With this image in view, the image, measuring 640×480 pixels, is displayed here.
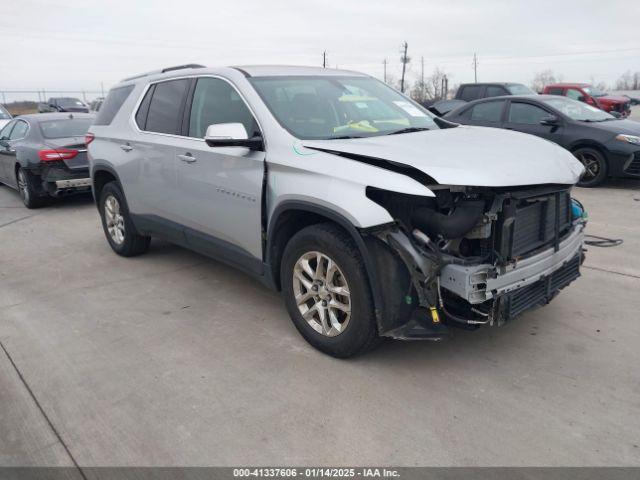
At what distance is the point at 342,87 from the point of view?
4430 mm

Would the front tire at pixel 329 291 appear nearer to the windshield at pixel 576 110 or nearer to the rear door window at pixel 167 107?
the rear door window at pixel 167 107

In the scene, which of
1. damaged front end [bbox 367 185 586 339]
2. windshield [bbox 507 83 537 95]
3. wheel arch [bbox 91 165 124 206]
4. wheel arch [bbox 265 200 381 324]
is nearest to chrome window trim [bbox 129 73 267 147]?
wheel arch [bbox 265 200 381 324]

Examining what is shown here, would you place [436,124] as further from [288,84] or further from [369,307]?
[369,307]

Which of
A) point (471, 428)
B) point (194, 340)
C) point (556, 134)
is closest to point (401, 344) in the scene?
point (471, 428)

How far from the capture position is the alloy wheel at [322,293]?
337 centimetres

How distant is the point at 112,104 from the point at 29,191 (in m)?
3.97

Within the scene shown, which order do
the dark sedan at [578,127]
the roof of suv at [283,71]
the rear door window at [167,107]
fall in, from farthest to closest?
the dark sedan at [578,127] < the rear door window at [167,107] < the roof of suv at [283,71]

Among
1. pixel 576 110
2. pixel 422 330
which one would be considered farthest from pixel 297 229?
pixel 576 110

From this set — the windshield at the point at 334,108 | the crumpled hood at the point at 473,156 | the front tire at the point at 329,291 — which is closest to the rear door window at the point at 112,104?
the windshield at the point at 334,108

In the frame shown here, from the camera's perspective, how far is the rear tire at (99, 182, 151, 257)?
5.69m

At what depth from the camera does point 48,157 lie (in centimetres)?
843

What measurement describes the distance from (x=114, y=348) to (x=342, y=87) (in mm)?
2716

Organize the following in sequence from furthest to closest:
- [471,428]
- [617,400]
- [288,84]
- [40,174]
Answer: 1. [40,174]
2. [288,84]
3. [617,400]
4. [471,428]

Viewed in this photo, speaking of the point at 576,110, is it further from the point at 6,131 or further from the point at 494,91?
the point at 6,131
